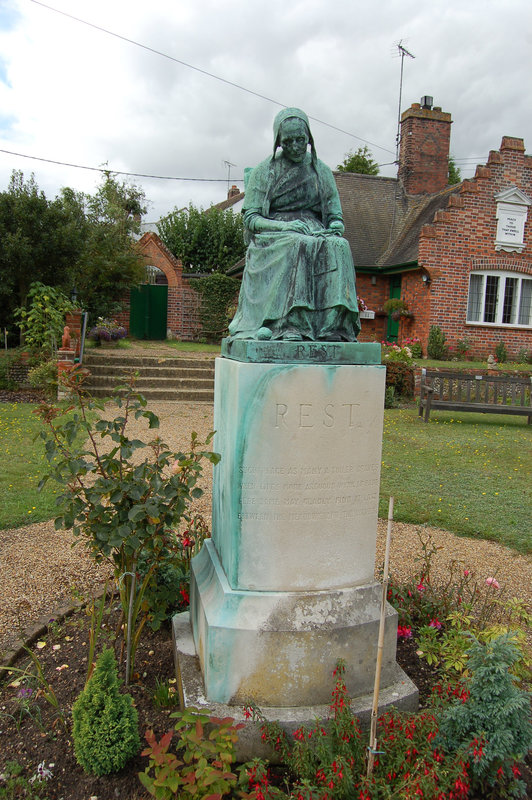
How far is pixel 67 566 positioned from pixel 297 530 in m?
2.61

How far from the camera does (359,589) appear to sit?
2695 millimetres

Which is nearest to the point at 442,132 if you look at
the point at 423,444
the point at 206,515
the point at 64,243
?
the point at 64,243

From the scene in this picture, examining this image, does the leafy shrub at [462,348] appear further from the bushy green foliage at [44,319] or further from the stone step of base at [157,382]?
the bushy green foliage at [44,319]

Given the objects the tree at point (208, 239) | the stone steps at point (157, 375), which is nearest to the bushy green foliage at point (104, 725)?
the stone steps at point (157, 375)

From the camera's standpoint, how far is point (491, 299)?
17641mm

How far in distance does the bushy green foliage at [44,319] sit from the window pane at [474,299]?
11362 mm

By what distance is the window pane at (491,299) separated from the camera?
1748cm

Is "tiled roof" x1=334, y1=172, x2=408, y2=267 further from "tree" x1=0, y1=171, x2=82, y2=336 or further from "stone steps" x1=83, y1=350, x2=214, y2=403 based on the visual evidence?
"tree" x1=0, y1=171, x2=82, y2=336

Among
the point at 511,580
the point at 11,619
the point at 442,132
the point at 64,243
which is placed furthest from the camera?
the point at 442,132

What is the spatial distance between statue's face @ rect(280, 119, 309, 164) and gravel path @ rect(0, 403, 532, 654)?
2.72 meters

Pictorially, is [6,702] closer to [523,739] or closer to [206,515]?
[523,739]

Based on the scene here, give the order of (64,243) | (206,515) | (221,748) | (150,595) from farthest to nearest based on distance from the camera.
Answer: (64,243) < (206,515) < (150,595) < (221,748)

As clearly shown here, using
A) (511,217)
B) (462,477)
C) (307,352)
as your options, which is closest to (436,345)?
(511,217)

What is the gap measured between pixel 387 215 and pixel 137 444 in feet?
63.7
